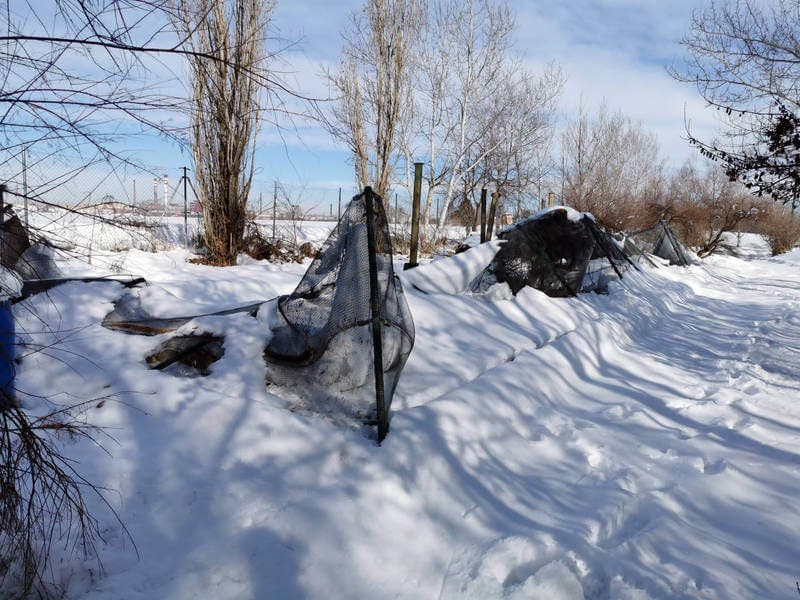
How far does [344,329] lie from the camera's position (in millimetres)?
3463

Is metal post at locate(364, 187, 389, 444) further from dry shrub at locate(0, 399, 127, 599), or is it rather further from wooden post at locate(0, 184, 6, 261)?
wooden post at locate(0, 184, 6, 261)

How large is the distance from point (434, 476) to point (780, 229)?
112ft

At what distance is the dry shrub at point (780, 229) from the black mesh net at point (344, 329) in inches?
1262

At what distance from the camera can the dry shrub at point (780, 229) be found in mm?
29594

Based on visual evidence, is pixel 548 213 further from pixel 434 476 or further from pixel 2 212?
pixel 2 212

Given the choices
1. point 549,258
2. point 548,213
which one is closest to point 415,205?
point 548,213

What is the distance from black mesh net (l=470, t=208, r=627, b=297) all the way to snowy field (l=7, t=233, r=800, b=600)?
5.93ft

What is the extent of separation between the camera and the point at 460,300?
19.7ft

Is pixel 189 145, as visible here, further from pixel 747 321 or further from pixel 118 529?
pixel 747 321

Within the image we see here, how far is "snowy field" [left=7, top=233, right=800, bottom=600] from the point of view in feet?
7.25

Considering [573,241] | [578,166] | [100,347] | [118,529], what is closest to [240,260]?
[573,241]

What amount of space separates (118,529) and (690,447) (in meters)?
3.33

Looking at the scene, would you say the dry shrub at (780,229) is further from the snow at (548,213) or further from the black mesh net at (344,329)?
the black mesh net at (344,329)

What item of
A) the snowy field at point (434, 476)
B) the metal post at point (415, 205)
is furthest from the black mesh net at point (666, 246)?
the snowy field at point (434, 476)
